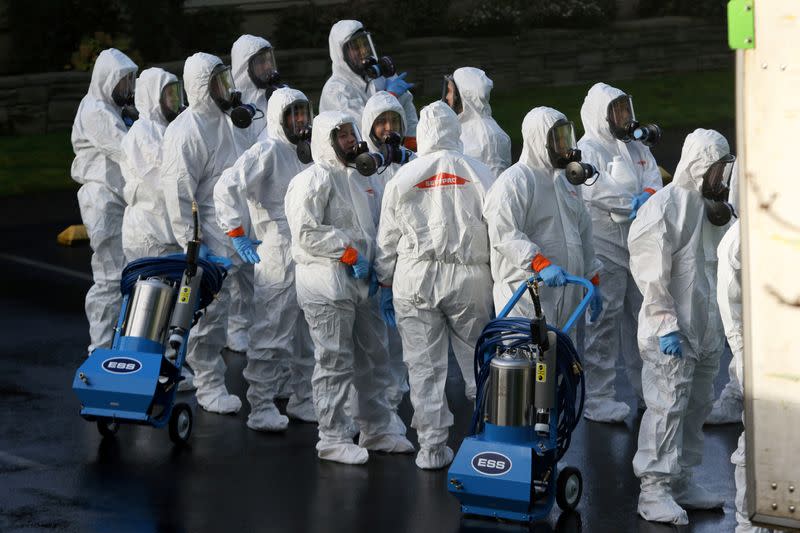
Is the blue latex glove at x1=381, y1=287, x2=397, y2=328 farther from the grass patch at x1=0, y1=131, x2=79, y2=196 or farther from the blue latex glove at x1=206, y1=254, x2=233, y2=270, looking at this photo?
the grass patch at x1=0, y1=131, x2=79, y2=196

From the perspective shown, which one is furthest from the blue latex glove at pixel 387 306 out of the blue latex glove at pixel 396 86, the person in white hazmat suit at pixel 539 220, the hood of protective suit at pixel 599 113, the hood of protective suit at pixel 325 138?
the blue latex glove at pixel 396 86

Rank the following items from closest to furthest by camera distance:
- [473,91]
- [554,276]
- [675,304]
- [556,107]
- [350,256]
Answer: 1. [675,304]
2. [554,276]
3. [350,256]
4. [473,91]
5. [556,107]

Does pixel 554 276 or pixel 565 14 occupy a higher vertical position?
pixel 554 276

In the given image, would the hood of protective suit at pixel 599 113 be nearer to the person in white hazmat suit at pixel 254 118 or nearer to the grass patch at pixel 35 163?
the person in white hazmat suit at pixel 254 118

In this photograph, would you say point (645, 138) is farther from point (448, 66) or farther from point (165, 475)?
point (448, 66)

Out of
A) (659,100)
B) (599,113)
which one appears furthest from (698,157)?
(659,100)

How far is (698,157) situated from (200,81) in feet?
13.0

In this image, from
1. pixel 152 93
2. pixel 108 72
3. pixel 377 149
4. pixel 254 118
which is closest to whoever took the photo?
pixel 377 149

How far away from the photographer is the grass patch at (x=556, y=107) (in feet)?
63.8

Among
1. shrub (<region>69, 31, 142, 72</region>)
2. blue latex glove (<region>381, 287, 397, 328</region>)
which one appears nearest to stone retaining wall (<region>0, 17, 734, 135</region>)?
shrub (<region>69, 31, 142, 72</region>)

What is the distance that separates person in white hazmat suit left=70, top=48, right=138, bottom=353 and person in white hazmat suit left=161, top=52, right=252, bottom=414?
94cm

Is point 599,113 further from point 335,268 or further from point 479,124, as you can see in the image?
point 335,268

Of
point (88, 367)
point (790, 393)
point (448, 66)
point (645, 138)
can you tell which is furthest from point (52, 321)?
point (448, 66)

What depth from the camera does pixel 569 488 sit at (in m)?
7.84
